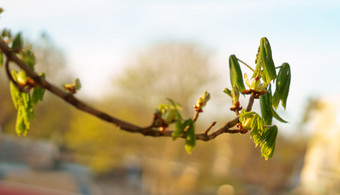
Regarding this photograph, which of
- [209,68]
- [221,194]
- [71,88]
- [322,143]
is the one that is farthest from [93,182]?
[71,88]

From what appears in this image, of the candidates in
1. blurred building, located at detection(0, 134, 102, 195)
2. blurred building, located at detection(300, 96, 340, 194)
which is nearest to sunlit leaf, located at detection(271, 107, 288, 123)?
blurred building, located at detection(300, 96, 340, 194)

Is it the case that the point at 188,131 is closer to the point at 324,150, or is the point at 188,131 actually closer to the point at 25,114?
the point at 25,114

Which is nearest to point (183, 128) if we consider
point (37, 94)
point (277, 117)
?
point (277, 117)

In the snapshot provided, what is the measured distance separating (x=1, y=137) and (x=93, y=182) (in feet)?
16.8

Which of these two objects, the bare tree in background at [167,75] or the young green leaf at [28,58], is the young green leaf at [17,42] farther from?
the bare tree in background at [167,75]

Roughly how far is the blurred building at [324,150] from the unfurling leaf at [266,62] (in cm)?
1302

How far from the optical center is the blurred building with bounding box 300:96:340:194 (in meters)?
12.9

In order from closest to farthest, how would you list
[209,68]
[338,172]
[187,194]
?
[338,172] < [209,68] < [187,194]

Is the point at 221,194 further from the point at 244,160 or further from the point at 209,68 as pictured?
the point at 209,68

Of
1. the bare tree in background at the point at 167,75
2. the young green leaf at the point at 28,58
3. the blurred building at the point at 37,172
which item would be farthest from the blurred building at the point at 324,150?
the young green leaf at the point at 28,58

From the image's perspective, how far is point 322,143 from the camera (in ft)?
47.2

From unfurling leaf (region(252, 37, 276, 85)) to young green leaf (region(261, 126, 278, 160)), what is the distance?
6 cm

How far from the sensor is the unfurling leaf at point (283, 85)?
43cm

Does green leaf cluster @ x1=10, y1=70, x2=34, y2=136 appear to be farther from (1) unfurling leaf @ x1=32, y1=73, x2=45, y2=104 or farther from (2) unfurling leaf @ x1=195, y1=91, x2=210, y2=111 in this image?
(2) unfurling leaf @ x1=195, y1=91, x2=210, y2=111
